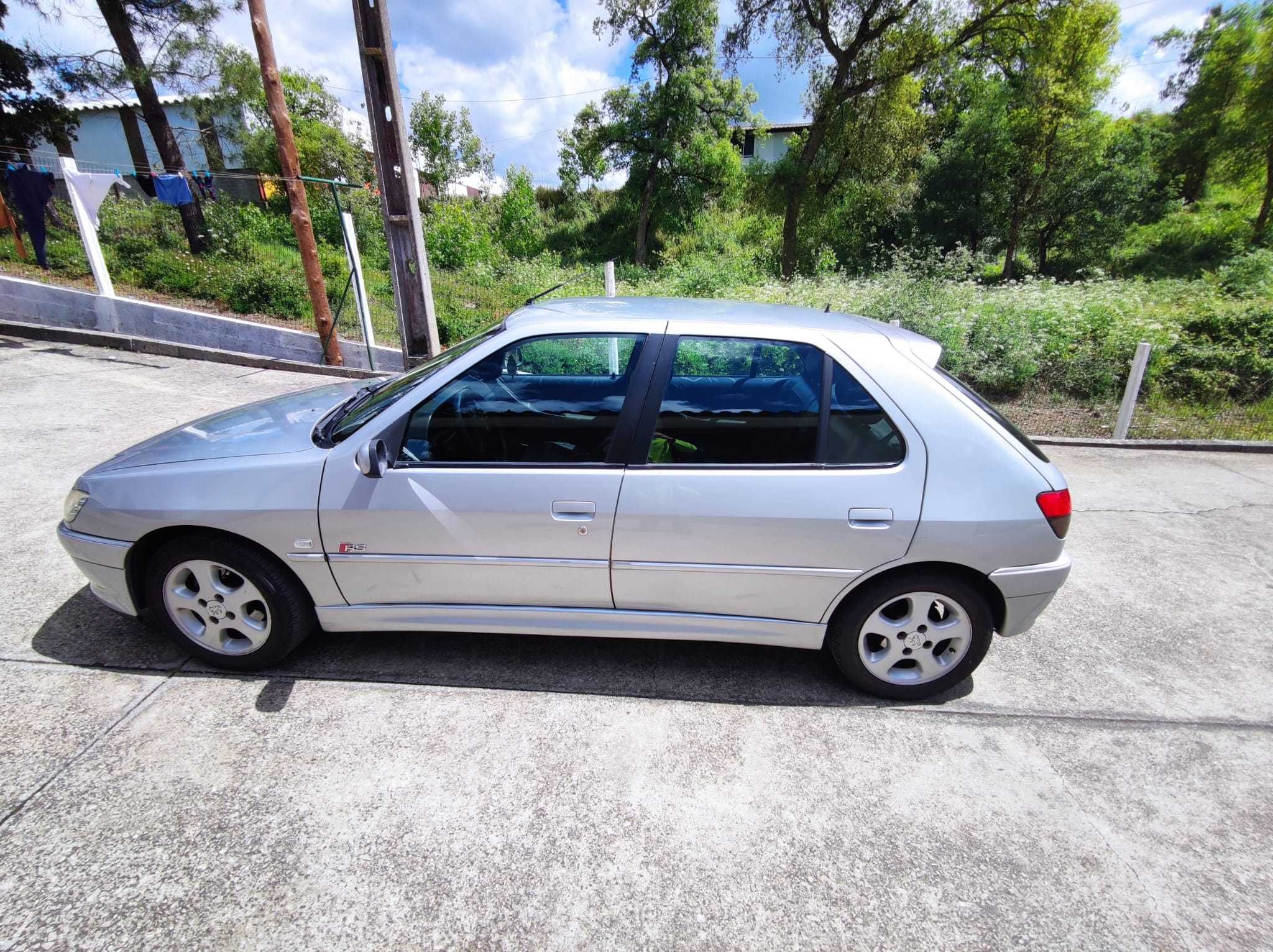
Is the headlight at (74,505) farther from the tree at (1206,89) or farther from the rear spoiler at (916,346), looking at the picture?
the tree at (1206,89)

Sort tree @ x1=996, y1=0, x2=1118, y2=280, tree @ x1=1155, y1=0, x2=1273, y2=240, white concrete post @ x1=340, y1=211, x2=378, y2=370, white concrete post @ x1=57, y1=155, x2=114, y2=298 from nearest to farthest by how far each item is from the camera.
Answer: white concrete post @ x1=340, y1=211, x2=378, y2=370 → white concrete post @ x1=57, y1=155, x2=114, y2=298 → tree @ x1=996, y1=0, x2=1118, y2=280 → tree @ x1=1155, y1=0, x2=1273, y2=240

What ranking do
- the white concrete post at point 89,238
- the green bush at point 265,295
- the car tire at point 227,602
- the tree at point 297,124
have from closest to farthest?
the car tire at point 227,602 → the white concrete post at point 89,238 → the green bush at point 265,295 → the tree at point 297,124

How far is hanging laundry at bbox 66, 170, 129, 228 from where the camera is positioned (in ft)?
28.5

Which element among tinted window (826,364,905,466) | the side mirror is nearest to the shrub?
tinted window (826,364,905,466)

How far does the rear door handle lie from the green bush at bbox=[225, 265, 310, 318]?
1133 cm

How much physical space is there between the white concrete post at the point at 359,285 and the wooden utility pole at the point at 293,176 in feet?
1.58

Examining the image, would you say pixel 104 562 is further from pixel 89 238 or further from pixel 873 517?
pixel 89 238

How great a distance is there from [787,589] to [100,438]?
6.36 m

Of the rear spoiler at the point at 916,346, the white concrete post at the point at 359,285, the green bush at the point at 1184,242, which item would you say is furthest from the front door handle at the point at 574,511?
the green bush at the point at 1184,242

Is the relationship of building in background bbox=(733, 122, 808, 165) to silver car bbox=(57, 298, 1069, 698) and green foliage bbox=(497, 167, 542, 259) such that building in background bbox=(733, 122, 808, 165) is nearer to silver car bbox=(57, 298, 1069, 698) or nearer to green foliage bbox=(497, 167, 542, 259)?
green foliage bbox=(497, 167, 542, 259)

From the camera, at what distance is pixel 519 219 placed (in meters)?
26.0

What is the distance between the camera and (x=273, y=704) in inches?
101

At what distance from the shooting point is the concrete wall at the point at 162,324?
949cm

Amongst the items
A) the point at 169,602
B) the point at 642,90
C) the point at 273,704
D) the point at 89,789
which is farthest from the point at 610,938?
the point at 642,90
